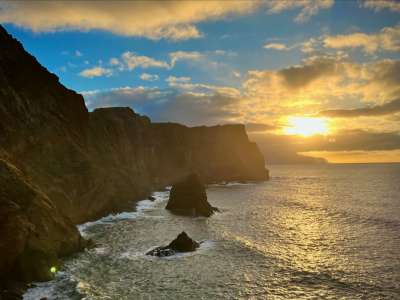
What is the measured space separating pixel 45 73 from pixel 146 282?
124 feet

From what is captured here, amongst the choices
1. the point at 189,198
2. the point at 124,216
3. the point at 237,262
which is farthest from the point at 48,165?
the point at 189,198

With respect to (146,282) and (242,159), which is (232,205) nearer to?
(146,282)

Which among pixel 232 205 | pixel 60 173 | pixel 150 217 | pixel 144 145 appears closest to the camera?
pixel 60 173

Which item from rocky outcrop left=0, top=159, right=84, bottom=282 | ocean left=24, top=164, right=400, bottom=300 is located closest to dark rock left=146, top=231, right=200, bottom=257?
ocean left=24, top=164, right=400, bottom=300

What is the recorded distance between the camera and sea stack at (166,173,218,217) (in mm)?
70613

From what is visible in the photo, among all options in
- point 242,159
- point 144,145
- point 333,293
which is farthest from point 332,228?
point 242,159

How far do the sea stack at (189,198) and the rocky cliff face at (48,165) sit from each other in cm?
1037

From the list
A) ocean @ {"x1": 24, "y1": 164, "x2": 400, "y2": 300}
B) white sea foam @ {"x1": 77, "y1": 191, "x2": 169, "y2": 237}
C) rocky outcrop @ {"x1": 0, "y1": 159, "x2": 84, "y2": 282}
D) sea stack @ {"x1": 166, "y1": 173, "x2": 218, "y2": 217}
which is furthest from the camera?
sea stack @ {"x1": 166, "y1": 173, "x2": 218, "y2": 217}

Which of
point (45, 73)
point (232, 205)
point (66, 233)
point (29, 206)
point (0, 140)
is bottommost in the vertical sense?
point (232, 205)

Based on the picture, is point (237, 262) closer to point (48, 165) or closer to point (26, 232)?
point (26, 232)

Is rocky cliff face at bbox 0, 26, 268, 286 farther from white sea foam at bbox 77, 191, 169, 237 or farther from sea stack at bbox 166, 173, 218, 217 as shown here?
sea stack at bbox 166, 173, 218, 217

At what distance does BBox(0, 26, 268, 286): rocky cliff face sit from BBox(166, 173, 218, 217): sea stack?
34.0 ft

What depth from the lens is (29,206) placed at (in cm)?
3083

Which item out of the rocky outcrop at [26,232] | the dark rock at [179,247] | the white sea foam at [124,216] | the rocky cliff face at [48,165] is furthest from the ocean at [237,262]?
the rocky cliff face at [48,165]
